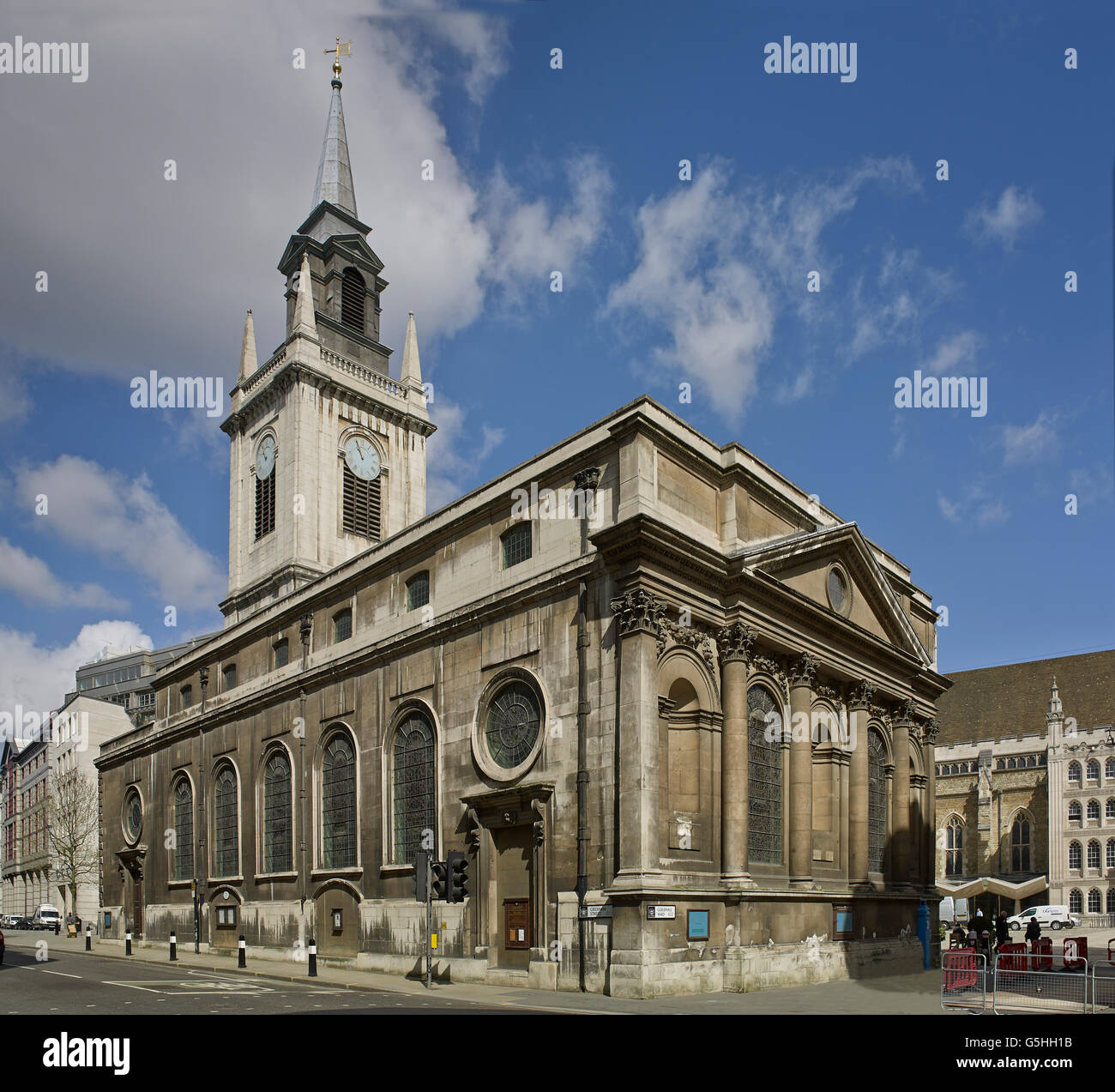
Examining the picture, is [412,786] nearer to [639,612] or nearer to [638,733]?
[638,733]

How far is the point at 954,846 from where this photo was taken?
8981 centimetres

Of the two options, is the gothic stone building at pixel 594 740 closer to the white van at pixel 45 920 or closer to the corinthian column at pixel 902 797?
the corinthian column at pixel 902 797

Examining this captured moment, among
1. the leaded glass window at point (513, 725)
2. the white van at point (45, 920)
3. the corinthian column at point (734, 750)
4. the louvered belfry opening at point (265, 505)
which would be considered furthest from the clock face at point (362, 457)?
the white van at point (45, 920)

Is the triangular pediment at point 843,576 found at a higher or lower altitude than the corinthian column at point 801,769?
higher

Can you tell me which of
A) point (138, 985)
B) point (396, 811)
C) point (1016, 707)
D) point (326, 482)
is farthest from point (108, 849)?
point (1016, 707)

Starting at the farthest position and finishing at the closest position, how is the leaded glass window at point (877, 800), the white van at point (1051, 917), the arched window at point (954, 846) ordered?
the arched window at point (954, 846) → the white van at point (1051, 917) → the leaded glass window at point (877, 800)

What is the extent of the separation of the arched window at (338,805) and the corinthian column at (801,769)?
14.5m

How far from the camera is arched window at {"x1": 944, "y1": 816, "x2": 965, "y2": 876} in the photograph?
292ft

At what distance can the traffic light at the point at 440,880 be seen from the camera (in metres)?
23.0

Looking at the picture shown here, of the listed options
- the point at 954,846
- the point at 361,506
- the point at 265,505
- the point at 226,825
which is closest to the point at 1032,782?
the point at 954,846

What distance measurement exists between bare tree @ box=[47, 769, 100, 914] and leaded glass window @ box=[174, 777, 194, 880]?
22996 mm

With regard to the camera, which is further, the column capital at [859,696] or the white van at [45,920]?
the white van at [45,920]
